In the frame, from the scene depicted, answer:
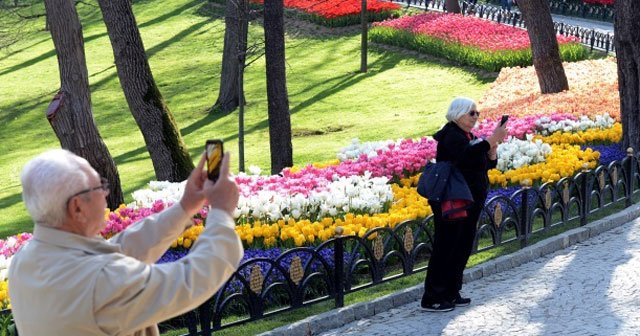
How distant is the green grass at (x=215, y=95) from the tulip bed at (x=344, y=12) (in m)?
0.40

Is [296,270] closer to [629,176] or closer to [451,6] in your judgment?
[629,176]

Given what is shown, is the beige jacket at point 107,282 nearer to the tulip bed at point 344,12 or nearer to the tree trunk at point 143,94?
the tree trunk at point 143,94

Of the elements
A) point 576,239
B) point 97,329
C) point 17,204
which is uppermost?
point 97,329

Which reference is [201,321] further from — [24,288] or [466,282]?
[24,288]

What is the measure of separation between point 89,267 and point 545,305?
6221 mm

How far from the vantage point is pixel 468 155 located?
859 centimetres

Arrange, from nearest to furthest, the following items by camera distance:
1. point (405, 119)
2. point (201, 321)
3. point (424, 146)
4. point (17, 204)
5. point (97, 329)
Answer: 1. point (97, 329)
2. point (201, 321)
3. point (424, 146)
4. point (17, 204)
5. point (405, 119)

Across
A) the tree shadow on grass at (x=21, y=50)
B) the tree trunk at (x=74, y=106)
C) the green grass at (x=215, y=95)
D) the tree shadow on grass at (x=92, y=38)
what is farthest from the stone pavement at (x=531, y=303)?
the tree shadow on grass at (x=21, y=50)

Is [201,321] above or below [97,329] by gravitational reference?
below

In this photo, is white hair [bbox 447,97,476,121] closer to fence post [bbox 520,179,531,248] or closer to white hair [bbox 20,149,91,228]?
fence post [bbox 520,179,531,248]

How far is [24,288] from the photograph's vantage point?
354cm

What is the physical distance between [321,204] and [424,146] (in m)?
3.69

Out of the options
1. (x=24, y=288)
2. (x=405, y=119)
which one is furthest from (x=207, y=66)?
(x=24, y=288)

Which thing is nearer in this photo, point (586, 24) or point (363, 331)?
point (363, 331)
